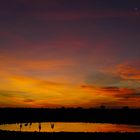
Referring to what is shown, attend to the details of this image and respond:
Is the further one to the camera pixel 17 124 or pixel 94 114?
pixel 94 114

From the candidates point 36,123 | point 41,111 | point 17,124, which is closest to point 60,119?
point 41,111

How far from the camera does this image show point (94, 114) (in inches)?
2215
